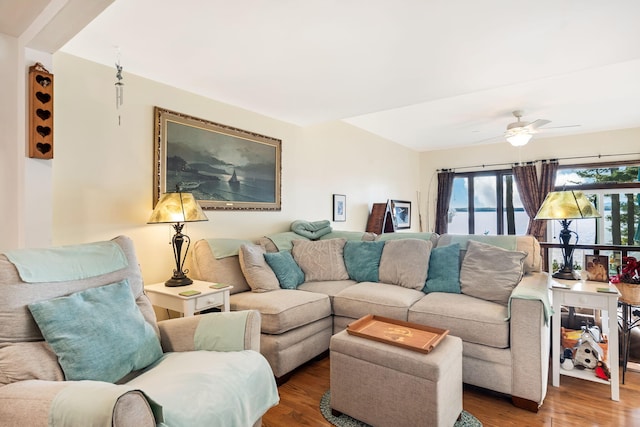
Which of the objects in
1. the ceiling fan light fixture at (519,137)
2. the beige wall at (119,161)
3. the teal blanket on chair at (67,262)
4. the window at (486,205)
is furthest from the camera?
the window at (486,205)

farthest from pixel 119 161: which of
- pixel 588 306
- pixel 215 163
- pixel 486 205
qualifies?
pixel 486 205

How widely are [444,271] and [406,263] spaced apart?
325mm

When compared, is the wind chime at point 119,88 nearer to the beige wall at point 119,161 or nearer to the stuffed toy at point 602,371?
the beige wall at point 119,161

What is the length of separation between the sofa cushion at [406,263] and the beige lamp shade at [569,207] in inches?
37.7

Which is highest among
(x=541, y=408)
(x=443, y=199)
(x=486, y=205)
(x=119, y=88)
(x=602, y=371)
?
(x=119, y=88)

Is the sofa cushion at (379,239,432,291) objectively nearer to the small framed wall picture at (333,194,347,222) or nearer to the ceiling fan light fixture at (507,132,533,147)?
the small framed wall picture at (333,194,347,222)

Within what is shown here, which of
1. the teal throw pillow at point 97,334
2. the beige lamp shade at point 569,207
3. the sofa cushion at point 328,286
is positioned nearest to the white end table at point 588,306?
the beige lamp shade at point 569,207

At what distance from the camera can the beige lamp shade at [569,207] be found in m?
2.44

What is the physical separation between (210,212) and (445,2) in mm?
2379

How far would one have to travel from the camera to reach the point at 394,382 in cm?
172

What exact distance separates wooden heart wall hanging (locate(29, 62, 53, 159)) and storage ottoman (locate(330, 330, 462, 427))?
1.97m

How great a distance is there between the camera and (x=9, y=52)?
188 centimetres

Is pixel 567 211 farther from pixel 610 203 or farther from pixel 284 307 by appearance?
pixel 610 203

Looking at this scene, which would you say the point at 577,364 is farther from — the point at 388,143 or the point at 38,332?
the point at 388,143
